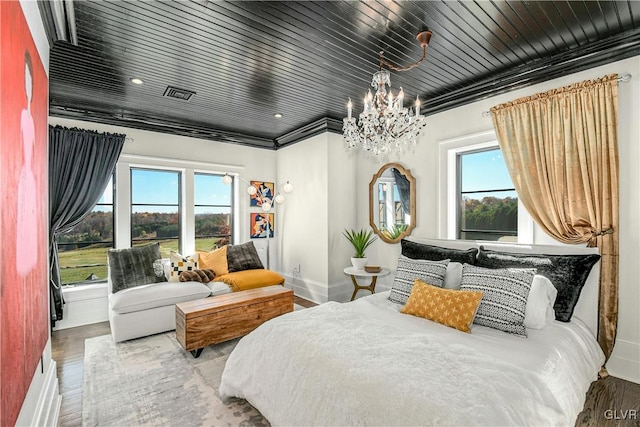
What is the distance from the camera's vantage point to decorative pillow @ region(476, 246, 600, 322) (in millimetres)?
2223

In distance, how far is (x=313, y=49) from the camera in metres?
2.52

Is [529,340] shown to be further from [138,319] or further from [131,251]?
[131,251]

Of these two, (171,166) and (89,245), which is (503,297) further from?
(89,245)

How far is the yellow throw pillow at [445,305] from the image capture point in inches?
81.5

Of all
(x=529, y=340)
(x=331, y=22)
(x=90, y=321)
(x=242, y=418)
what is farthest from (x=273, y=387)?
(x=90, y=321)

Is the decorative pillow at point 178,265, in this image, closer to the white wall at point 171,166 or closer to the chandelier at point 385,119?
the white wall at point 171,166

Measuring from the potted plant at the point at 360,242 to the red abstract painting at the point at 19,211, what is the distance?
3103 millimetres

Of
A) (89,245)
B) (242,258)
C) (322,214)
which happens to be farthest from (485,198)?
(89,245)

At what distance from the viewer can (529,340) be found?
6.23 feet

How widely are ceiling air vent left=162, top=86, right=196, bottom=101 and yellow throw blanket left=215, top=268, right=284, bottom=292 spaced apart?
7.38ft

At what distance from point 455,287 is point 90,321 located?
14.0 ft

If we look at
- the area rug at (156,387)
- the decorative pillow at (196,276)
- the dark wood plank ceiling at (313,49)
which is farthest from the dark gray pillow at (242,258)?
the dark wood plank ceiling at (313,49)

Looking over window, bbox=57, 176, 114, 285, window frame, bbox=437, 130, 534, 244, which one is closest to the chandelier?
window frame, bbox=437, 130, 534, 244

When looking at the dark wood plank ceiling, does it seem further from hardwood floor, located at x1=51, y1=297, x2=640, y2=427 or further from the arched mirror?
hardwood floor, located at x1=51, y1=297, x2=640, y2=427
